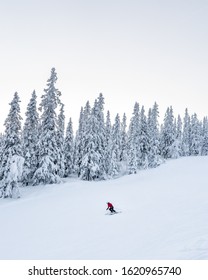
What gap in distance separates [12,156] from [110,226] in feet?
71.4

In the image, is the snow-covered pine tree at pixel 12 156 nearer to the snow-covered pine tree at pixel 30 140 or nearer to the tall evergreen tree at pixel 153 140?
the snow-covered pine tree at pixel 30 140

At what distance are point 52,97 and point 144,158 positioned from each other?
29.0m

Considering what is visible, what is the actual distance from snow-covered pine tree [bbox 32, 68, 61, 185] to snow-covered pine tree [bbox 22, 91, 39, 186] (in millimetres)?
2059

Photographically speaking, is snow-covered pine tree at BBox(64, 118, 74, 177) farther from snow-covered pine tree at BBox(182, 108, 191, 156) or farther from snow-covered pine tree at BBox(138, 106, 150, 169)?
snow-covered pine tree at BBox(182, 108, 191, 156)

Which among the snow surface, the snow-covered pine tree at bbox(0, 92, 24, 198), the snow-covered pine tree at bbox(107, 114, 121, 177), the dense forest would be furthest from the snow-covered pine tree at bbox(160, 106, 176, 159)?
the snow-covered pine tree at bbox(0, 92, 24, 198)

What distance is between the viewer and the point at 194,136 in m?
87.5

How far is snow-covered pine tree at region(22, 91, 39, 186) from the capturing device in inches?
1619

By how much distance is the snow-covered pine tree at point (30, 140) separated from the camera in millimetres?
41125

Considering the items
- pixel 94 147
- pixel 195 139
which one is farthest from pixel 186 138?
pixel 94 147

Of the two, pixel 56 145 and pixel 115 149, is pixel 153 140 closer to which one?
pixel 115 149

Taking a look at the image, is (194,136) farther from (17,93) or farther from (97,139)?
(17,93)

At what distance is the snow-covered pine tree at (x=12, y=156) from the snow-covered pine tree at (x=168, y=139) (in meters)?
44.9
